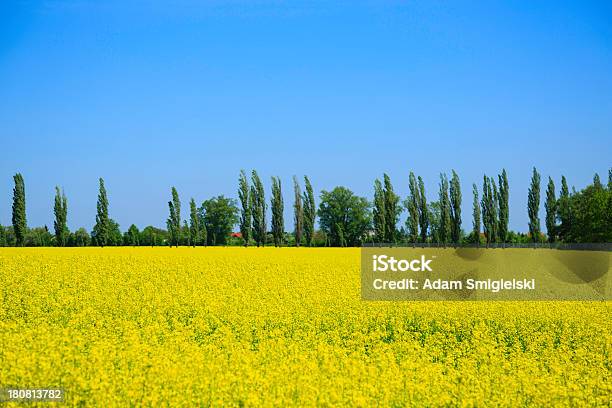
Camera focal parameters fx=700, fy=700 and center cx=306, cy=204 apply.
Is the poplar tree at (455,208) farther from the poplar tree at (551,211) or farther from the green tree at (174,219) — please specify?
the green tree at (174,219)

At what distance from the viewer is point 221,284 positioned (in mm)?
19609

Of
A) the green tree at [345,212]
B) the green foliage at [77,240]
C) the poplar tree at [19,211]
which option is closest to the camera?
the poplar tree at [19,211]

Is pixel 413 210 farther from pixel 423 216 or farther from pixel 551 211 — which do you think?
pixel 551 211

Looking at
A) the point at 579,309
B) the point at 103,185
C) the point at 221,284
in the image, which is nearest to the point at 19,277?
the point at 221,284

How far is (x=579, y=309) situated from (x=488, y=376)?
834cm

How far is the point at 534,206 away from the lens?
2965 inches

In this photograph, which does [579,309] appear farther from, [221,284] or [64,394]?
[64,394]

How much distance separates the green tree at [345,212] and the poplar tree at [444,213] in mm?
25941

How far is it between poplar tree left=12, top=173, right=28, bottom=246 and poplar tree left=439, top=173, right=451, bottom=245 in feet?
124

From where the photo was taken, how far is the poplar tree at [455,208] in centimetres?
6981

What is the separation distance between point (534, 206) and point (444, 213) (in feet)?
39.9

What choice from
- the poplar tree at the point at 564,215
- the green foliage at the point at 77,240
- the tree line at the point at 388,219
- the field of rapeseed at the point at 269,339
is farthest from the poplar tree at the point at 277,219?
the field of rapeseed at the point at 269,339

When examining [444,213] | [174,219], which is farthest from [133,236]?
[444,213]

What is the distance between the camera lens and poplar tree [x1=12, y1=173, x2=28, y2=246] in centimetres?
5498
